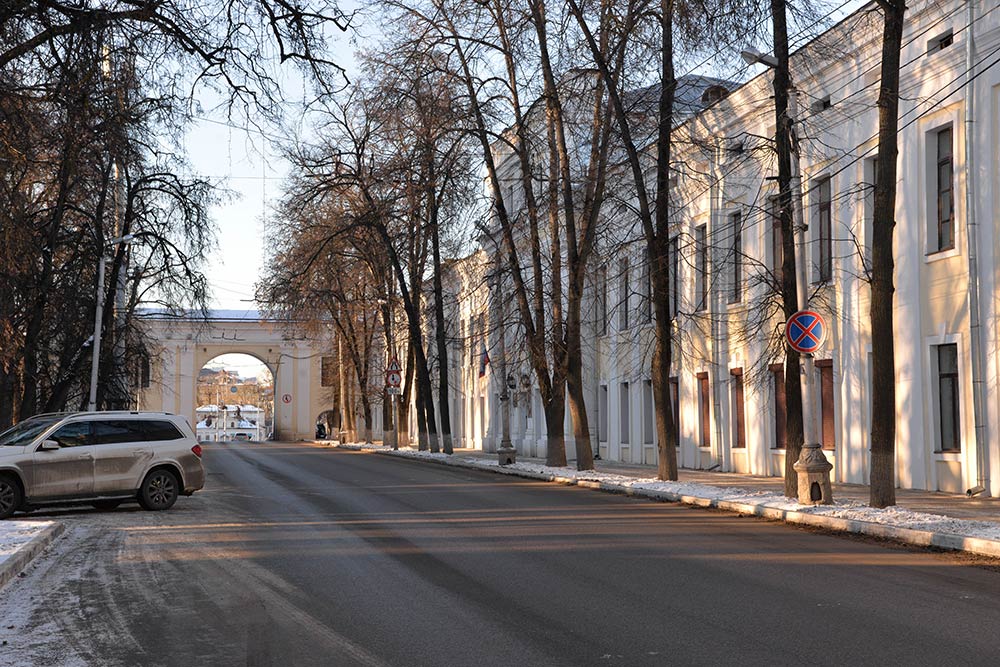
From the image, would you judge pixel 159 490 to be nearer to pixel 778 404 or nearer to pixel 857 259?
pixel 857 259

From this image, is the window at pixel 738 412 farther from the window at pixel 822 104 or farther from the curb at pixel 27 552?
the curb at pixel 27 552

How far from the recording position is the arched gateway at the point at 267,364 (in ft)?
284

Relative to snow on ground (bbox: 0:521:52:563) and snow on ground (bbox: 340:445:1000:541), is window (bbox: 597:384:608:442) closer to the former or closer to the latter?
snow on ground (bbox: 340:445:1000:541)

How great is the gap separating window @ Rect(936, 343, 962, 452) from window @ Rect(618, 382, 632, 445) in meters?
18.3

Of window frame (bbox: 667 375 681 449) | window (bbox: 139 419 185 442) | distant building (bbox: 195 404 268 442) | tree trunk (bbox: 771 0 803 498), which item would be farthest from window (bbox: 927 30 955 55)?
distant building (bbox: 195 404 268 442)

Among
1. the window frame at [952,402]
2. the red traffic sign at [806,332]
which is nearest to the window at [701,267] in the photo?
the window frame at [952,402]

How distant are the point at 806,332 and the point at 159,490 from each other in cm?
1150

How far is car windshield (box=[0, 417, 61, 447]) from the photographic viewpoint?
1961cm

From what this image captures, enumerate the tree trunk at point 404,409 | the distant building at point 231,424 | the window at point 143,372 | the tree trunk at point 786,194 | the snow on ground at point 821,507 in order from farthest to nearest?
the distant building at point 231,424 → the tree trunk at point 404,409 → the window at point 143,372 → the tree trunk at point 786,194 → the snow on ground at point 821,507

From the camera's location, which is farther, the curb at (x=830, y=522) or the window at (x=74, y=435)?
the window at (x=74, y=435)

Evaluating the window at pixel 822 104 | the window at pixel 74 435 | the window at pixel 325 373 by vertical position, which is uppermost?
the window at pixel 822 104

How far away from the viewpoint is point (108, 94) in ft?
36.6

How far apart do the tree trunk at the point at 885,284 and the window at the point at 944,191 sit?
5893 mm

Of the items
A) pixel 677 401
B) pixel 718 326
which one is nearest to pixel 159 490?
pixel 718 326
